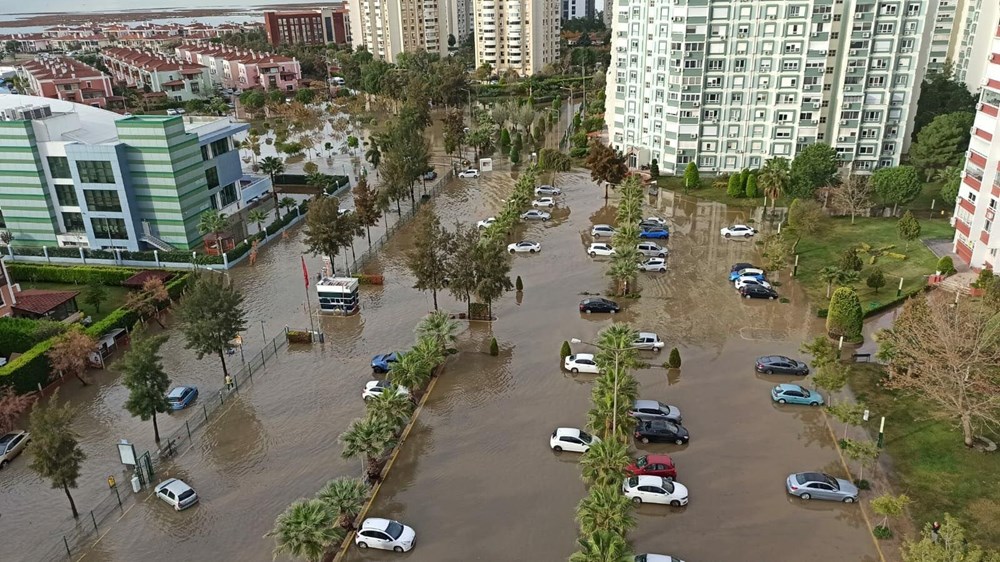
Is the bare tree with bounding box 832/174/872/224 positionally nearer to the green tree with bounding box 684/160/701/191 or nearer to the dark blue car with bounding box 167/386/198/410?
the green tree with bounding box 684/160/701/191

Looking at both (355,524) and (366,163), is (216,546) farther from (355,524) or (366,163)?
(366,163)

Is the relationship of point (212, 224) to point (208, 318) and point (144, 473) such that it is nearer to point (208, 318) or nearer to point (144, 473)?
point (208, 318)

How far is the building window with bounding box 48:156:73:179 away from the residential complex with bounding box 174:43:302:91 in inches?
4223

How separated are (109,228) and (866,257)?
2674 inches

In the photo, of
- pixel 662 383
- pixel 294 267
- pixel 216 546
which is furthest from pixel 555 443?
pixel 294 267

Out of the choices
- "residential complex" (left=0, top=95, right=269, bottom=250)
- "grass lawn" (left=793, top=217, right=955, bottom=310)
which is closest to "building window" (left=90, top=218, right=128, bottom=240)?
"residential complex" (left=0, top=95, right=269, bottom=250)

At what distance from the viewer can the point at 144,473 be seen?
106 feet

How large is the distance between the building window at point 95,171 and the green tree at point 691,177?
59187 mm

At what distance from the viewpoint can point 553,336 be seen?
45.6 m

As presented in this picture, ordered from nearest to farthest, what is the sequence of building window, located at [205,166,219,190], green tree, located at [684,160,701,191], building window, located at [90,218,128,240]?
building window, located at [90,218,128,240], building window, located at [205,166,219,190], green tree, located at [684,160,701,191]

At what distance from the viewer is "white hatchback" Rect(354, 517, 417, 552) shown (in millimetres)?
27734

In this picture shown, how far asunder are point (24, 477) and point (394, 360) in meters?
19.8

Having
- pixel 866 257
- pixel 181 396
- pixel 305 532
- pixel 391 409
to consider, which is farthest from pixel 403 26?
pixel 305 532

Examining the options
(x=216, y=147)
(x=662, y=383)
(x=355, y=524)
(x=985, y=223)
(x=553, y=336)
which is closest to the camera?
(x=355, y=524)
